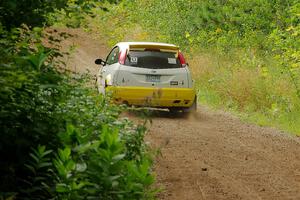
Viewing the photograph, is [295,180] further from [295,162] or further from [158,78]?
[158,78]

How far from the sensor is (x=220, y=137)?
1409 cm

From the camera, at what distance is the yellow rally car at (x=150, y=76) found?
53.3 ft

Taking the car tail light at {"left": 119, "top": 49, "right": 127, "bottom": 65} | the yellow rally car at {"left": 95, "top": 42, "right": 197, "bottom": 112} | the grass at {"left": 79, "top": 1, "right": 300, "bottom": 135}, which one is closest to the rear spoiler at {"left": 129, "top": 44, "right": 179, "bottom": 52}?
the yellow rally car at {"left": 95, "top": 42, "right": 197, "bottom": 112}

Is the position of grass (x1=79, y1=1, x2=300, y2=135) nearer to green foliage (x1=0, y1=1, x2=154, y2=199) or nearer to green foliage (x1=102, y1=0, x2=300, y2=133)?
green foliage (x1=102, y1=0, x2=300, y2=133)

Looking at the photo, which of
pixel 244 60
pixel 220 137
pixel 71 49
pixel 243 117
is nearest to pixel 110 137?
pixel 71 49

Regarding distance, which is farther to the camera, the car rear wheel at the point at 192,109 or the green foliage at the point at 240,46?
the green foliage at the point at 240,46

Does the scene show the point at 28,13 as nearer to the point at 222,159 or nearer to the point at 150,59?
the point at 222,159

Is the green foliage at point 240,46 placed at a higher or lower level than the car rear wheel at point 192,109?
higher

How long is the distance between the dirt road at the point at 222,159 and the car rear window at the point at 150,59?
1249 millimetres

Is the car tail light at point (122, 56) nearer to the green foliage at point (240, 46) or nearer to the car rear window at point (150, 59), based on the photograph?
the car rear window at point (150, 59)

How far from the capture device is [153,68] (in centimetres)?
1648

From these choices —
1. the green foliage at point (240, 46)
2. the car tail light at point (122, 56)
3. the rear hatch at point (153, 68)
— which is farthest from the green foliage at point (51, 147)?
the green foliage at point (240, 46)

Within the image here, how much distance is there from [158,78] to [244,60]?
555cm

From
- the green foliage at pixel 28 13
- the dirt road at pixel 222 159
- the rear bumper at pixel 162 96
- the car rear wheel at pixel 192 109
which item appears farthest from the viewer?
the car rear wheel at pixel 192 109
